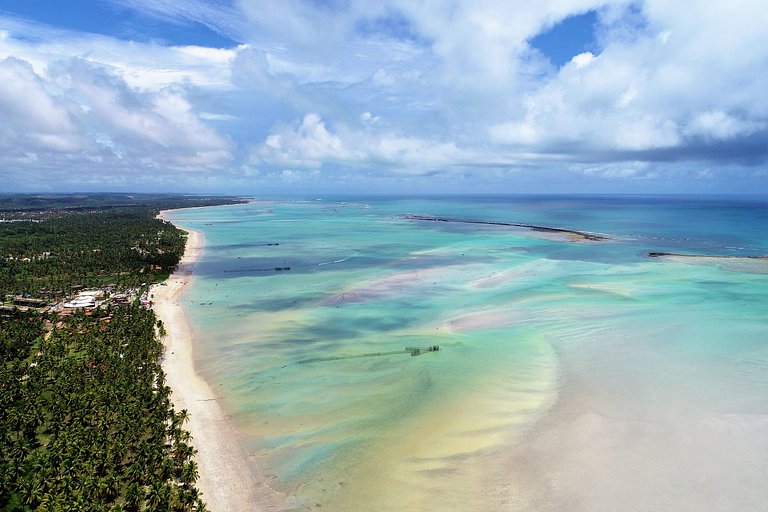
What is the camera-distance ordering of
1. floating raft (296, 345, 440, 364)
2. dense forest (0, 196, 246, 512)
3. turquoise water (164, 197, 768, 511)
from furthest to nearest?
1. floating raft (296, 345, 440, 364)
2. turquoise water (164, 197, 768, 511)
3. dense forest (0, 196, 246, 512)

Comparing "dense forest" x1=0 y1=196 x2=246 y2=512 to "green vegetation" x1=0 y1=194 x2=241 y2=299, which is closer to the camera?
"dense forest" x1=0 y1=196 x2=246 y2=512

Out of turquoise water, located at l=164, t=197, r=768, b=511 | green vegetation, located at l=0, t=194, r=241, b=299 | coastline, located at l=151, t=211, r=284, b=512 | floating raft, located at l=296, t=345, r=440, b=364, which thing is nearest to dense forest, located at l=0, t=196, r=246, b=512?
coastline, located at l=151, t=211, r=284, b=512

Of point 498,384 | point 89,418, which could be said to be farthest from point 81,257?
point 498,384

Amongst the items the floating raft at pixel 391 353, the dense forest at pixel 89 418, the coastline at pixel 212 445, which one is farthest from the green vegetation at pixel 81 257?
the floating raft at pixel 391 353

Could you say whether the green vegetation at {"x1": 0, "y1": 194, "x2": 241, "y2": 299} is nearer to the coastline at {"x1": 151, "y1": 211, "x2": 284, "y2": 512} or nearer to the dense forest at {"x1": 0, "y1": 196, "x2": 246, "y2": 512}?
the dense forest at {"x1": 0, "y1": 196, "x2": 246, "y2": 512}

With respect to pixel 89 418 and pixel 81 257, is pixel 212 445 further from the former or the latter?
pixel 81 257

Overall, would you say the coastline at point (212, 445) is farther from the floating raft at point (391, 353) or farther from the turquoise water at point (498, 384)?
the floating raft at point (391, 353)
